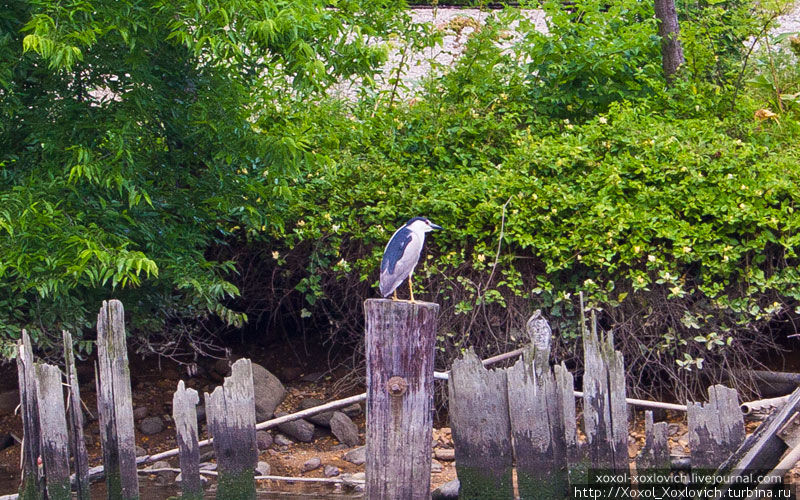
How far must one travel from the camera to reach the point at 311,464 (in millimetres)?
6266

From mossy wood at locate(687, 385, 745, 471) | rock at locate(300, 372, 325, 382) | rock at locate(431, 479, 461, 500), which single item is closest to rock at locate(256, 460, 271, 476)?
rock at locate(300, 372, 325, 382)

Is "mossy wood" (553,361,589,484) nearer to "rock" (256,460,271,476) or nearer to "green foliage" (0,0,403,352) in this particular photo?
"green foliage" (0,0,403,352)

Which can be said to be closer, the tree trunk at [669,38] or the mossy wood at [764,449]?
the mossy wood at [764,449]

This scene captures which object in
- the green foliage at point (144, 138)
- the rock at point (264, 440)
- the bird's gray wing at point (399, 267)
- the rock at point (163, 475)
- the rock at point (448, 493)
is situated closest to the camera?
the rock at point (448, 493)

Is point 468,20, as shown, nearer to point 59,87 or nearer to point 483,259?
point 483,259

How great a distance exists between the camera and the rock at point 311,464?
246 inches

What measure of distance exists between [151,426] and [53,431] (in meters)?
2.41

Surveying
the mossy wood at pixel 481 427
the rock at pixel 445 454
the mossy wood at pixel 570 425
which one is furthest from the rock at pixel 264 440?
the mossy wood at pixel 570 425

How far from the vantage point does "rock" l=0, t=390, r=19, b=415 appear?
23.6 ft

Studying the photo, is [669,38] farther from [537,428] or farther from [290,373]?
[537,428]

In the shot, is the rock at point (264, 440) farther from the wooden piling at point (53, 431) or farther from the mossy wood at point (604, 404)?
the mossy wood at point (604, 404)

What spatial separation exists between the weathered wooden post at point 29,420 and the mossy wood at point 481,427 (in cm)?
231

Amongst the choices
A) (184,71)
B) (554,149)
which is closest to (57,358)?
(184,71)

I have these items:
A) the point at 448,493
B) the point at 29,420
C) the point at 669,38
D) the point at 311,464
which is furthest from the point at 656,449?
the point at 669,38
